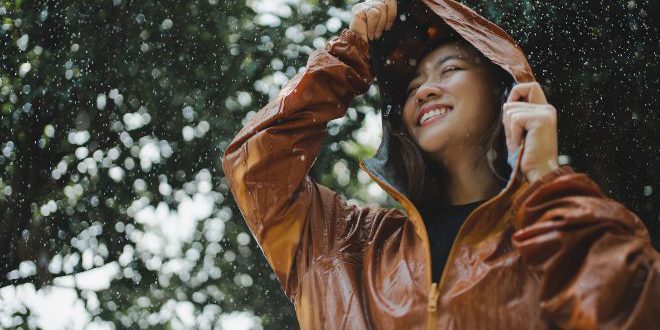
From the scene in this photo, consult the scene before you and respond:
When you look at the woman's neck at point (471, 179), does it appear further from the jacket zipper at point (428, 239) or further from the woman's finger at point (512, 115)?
the woman's finger at point (512, 115)

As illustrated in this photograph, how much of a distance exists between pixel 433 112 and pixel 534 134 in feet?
1.82

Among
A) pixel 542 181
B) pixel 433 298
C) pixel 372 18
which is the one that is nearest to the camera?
pixel 542 181

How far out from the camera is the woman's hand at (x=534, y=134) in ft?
7.15

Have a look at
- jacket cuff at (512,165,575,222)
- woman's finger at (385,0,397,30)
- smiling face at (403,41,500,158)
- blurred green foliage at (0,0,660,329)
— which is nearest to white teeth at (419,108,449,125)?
smiling face at (403,41,500,158)

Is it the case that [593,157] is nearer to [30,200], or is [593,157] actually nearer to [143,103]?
[143,103]

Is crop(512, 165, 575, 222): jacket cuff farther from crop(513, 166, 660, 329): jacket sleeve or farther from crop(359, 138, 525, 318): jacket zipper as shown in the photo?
crop(359, 138, 525, 318): jacket zipper

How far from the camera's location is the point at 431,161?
2846 mm

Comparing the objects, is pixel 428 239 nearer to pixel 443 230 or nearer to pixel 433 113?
pixel 443 230

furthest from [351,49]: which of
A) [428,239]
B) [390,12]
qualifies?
[428,239]

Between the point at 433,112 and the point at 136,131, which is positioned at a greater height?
the point at 433,112

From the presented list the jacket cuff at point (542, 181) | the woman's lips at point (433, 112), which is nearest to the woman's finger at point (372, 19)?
the woman's lips at point (433, 112)

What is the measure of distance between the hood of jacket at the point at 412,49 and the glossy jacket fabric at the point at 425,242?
11 millimetres

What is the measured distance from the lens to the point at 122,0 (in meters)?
5.71

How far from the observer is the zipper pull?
2146 mm
